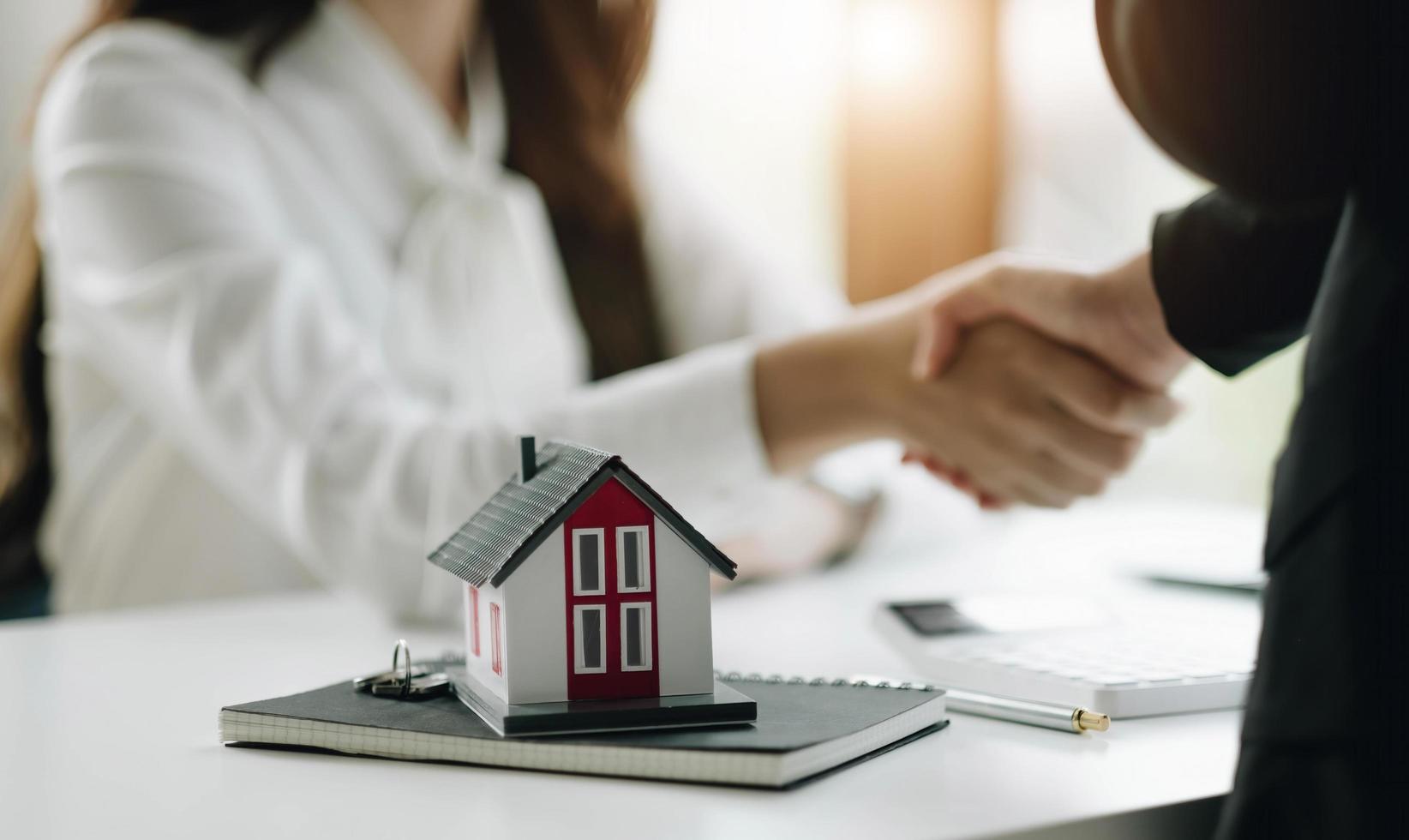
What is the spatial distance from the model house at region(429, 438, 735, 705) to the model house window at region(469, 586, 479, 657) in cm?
3

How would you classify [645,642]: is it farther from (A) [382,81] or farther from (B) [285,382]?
(A) [382,81]

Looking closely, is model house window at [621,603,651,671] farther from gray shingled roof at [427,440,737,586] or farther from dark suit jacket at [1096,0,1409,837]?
dark suit jacket at [1096,0,1409,837]

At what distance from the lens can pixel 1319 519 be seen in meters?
0.33

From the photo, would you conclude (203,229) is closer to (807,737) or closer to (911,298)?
(911,298)

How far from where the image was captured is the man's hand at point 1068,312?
2.03 ft

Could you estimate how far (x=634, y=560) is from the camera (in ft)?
1.36

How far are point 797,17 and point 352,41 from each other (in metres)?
1.17

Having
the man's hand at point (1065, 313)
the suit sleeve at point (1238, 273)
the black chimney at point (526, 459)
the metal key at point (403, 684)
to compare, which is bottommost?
the metal key at point (403, 684)

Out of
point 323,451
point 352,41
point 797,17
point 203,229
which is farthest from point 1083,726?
point 797,17

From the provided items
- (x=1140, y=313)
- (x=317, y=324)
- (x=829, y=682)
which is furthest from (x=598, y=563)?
(x=317, y=324)

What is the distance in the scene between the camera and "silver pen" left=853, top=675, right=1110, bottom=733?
1.49 ft

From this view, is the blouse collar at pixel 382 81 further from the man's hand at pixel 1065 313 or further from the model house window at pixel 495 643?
the model house window at pixel 495 643

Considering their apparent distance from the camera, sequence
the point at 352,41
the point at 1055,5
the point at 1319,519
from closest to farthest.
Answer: the point at 1319,519
the point at 352,41
the point at 1055,5

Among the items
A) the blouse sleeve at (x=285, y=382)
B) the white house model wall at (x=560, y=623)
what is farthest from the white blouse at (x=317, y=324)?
the white house model wall at (x=560, y=623)
